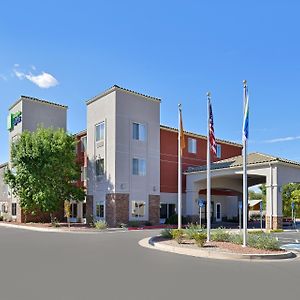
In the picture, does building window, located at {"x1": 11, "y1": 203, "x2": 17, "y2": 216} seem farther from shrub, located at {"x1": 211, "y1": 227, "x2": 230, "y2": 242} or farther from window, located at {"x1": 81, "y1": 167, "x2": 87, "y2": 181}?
shrub, located at {"x1": 211, "y1": 227, "x2": 230, "y2": 242}

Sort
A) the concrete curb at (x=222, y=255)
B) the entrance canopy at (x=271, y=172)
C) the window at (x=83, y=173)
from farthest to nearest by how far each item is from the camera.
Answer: the window at (x=83, y=173) → the entrance canopy at (x=271, y=172) → the concrete curb at (x=222, y=255)

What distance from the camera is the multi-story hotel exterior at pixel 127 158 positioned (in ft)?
105

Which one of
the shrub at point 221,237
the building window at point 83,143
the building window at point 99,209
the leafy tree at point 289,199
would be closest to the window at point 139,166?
the building window at point 99,209

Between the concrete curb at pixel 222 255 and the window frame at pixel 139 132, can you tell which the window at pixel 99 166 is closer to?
the window frame at pixel 139 132

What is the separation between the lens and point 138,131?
3362cm

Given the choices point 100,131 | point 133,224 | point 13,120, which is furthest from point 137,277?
point 13,120

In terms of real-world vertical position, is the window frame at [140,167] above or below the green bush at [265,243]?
above

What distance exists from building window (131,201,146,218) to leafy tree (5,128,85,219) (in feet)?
16.7

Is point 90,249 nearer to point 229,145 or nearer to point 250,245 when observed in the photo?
point 250,245

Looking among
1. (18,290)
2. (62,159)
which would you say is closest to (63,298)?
(18,290)

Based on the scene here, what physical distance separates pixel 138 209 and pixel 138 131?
22.2 ft

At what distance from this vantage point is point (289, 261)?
13273mm

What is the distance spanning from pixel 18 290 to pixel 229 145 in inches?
1410

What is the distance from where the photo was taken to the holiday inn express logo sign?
3903 cm
